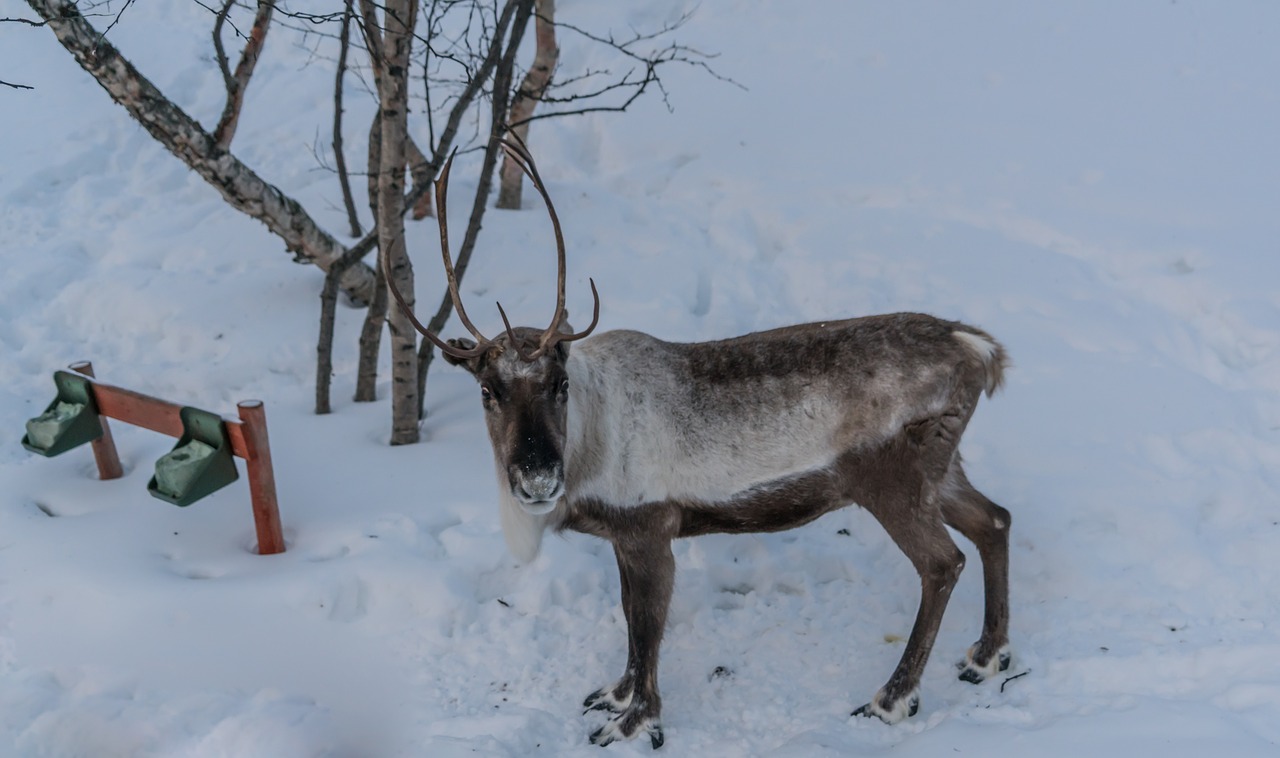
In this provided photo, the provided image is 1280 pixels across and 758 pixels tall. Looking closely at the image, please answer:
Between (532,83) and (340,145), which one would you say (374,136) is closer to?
(340,145)

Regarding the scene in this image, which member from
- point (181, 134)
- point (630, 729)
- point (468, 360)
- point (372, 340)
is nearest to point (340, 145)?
point (372, 340)

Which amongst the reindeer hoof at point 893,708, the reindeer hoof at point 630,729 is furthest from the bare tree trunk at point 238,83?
the reindeer hoof at point 893,708

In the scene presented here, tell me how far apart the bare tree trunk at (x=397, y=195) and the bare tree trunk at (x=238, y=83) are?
743 mm

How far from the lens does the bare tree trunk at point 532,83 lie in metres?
5.89

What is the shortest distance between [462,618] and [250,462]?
3.48 feet

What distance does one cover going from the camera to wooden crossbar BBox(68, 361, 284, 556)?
3.91 m

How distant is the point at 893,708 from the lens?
3.48 meters

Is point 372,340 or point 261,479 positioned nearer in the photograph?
point 261,479

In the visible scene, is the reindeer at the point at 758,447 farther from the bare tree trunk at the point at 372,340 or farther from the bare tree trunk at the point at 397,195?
the bare tree trunk at the point at 372,340

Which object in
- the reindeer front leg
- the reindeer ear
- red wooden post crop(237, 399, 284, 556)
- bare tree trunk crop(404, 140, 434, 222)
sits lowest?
the reindeer front leg

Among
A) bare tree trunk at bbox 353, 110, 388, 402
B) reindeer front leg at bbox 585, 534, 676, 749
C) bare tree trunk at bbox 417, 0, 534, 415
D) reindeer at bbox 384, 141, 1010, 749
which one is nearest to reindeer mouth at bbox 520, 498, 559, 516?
reindeer at bbox 384, 141, 1010, 749

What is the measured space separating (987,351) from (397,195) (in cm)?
270

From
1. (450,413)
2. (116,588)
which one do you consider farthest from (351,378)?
(116,588)

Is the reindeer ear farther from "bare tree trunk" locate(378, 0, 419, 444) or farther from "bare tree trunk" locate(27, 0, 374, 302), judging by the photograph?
"bare tree trunk" locate(27, 0, 374, 302)
